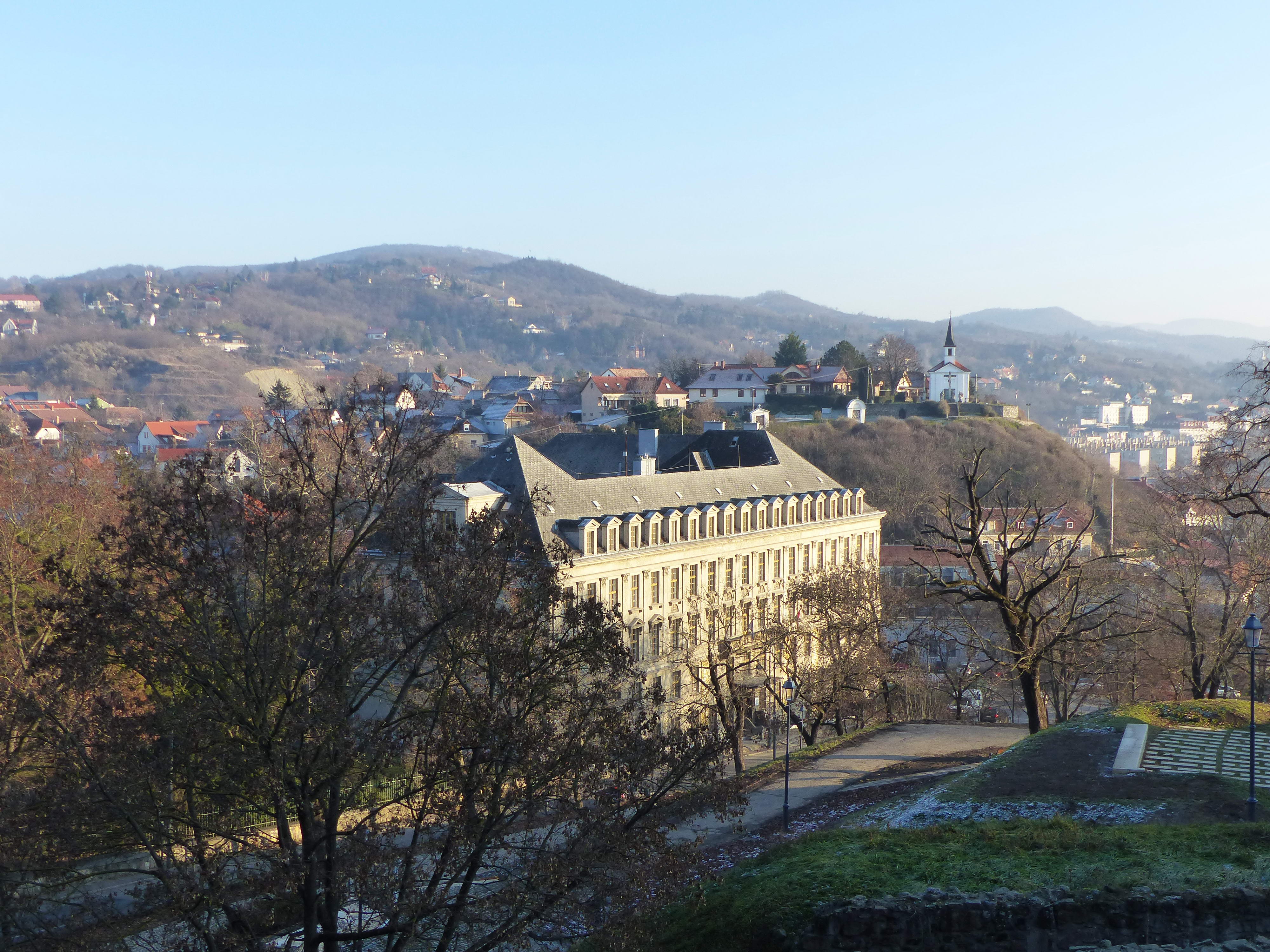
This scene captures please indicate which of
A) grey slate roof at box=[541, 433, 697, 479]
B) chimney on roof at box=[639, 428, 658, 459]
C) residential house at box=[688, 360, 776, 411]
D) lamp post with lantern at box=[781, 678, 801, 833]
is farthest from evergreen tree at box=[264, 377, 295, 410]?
residential house at box=[688, 360, 776, 411]

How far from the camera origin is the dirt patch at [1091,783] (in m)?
19.5

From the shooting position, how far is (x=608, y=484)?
1928 inches

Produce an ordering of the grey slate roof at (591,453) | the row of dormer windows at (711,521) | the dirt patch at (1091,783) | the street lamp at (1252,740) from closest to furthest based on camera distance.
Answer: the street lamp at (1252,740) → the dirt patch at (1091,783) → the row of dormer windows at (711,521) → the grey slate roof at (591,453)

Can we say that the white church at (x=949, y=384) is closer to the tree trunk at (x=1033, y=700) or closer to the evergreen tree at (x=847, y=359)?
the evergreen tree at (x=847, y=359)

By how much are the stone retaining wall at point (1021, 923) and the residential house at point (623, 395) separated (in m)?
121

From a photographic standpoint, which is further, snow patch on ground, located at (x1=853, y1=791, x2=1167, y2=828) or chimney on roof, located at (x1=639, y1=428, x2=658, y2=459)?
chimney on roof, located at (x1=639, y1=428, x2=658, y2=459)

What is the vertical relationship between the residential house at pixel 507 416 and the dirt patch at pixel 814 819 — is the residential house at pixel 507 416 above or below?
above

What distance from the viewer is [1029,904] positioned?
14.0 metres

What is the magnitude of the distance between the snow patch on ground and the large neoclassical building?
1588cm

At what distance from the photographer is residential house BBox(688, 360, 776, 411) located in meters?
134

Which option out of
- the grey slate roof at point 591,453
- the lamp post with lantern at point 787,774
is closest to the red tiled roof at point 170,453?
the grey slate roof at point 591,453

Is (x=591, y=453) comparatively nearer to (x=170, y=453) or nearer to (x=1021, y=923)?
(x=1021, y=923)

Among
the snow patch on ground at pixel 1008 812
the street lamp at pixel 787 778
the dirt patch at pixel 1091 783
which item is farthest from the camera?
the street lamp at pixel 787 778

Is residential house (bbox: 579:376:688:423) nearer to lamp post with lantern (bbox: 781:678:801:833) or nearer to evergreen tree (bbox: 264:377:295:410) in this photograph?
lamp post with lantern (bbox: 781:678:801:833)
